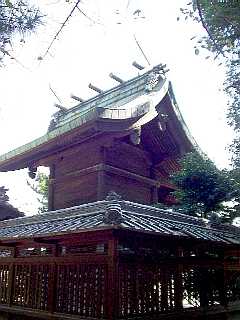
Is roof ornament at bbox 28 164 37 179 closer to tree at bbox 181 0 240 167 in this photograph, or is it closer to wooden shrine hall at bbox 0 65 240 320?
wooden shrine hall at bbox 0 65 240 320

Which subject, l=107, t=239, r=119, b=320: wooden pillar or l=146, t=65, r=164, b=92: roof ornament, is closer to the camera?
l=107, t=239, r=119, b=320: wooden pillar

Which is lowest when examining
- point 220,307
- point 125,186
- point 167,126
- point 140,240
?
point 220,307

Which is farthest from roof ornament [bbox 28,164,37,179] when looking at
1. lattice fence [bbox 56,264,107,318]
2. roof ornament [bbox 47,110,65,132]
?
lattice fence [bbox 56,264,107,318]

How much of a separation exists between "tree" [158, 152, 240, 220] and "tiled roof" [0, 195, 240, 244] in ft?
3.64

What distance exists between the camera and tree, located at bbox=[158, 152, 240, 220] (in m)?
11.3

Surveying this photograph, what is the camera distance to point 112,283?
661 cm

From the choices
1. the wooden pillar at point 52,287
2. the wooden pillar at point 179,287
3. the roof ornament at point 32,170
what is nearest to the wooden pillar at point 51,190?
the roof ornament at point 32,170

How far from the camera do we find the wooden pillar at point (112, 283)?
256 inches

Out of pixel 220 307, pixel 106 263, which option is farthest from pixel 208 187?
pixel 106 263

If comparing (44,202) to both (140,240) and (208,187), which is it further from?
(140,240)

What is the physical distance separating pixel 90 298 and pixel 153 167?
6260 millimetres

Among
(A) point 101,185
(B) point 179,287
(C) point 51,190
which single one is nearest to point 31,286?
(A) point 101,185

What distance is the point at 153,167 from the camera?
1266 cm

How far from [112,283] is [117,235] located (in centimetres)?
85
